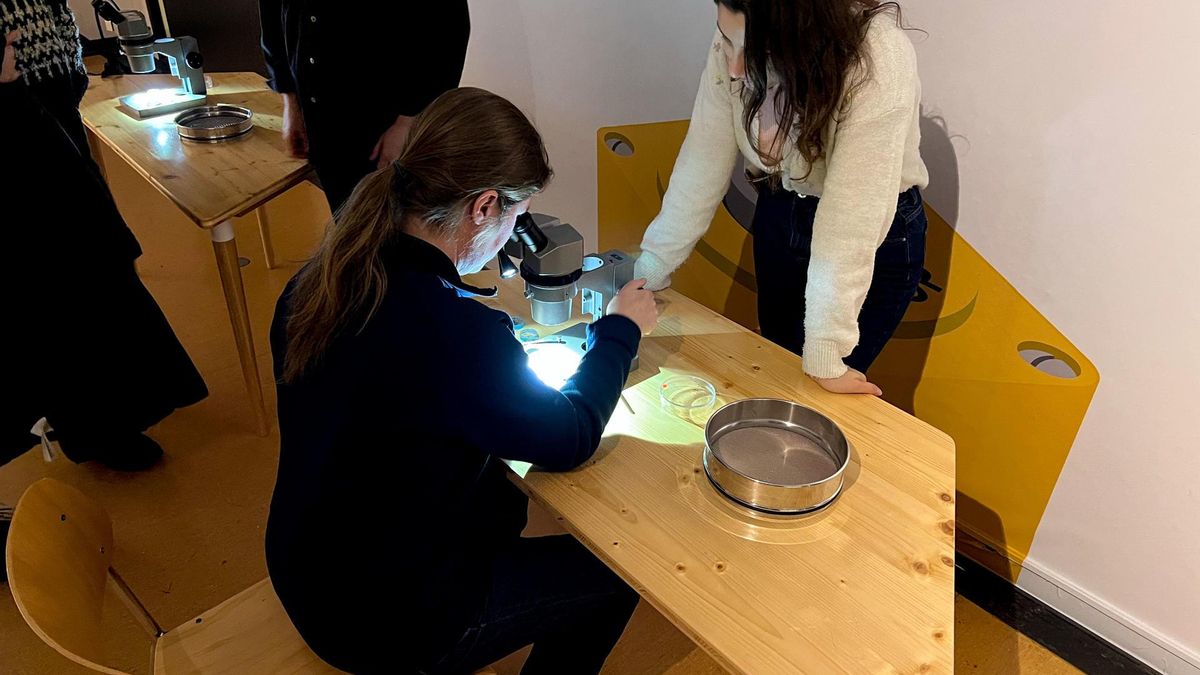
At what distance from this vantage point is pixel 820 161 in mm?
1652

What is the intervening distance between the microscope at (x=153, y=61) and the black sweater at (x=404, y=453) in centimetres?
191

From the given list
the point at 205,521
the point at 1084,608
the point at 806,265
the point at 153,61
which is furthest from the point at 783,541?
the point at 153,61

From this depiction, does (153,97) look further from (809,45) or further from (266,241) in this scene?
(809,45)

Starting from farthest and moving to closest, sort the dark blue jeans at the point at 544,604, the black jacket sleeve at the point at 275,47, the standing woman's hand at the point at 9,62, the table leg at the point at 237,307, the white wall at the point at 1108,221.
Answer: the black jacket sleeve at the point at 275,47 < the table leg at the point at 237,307 < the standing woman's hand at the point at 9,62 < the white wall at the point at 1108,221 < the dark blue jeans at the point at 544,604

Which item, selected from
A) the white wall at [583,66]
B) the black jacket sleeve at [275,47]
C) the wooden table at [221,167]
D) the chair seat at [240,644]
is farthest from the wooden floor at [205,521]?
the white wall at [583,66]

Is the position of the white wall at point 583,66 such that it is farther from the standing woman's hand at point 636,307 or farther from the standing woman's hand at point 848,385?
the standing woman's hand at point 848,385

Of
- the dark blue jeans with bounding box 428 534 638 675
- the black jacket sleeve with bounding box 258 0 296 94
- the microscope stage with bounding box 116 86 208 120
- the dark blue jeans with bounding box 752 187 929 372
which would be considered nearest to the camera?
the dark blue jeans with bounding box 428 534 638 675

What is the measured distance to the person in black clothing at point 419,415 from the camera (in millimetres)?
1244

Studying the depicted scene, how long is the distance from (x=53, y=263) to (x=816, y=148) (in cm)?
199

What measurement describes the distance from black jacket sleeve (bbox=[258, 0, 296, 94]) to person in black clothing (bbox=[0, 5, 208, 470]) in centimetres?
50

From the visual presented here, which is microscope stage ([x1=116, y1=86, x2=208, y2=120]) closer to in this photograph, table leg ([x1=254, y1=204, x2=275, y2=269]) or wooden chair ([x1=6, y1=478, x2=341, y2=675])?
table leg ([x1=254, y1=204, x2=275, y2=269])

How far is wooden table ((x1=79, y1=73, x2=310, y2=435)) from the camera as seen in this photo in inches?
90.9

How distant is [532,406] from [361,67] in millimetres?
1442

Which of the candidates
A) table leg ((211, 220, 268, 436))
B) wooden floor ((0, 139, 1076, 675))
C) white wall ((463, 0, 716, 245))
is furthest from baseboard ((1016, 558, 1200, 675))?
table leg ((211, 220, 268, 436))
